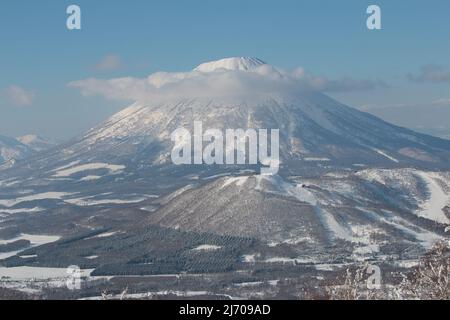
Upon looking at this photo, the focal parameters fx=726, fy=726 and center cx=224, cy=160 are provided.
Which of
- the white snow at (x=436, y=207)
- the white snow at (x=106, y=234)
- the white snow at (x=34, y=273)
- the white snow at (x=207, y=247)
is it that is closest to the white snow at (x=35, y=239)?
the white snow at (x=106, y=234)

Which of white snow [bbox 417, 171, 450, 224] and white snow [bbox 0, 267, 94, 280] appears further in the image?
white snow [bbox 417, 171, 450, 224]

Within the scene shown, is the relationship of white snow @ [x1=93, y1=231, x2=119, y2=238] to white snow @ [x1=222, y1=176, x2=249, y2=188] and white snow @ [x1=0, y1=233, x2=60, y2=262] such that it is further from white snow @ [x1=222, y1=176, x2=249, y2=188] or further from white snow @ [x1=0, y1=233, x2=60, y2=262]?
white snow @ [x1=222, y1=176, x2=249, y2=188]

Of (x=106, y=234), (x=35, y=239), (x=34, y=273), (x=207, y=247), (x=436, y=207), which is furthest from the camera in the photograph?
(x=436, y=207)

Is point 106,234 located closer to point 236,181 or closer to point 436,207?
point 236,181

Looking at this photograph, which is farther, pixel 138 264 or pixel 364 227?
pixel 364 227

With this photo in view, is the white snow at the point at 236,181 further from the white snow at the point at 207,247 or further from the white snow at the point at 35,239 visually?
the white snow at the point at 35,239

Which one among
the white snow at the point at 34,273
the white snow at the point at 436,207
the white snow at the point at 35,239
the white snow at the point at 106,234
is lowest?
the white snow at the point at 35,239

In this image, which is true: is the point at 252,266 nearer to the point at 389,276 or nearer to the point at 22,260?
the point at 389,276

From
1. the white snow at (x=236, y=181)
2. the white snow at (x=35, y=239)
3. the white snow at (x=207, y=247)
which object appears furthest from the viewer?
the white snow at (x=236, y=181)

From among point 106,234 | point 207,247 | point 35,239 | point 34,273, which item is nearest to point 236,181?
point 106,234

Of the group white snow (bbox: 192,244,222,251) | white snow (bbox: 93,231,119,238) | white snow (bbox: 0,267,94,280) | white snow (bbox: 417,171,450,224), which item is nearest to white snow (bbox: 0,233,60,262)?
white snow (bbox: 93,231,119,238)
